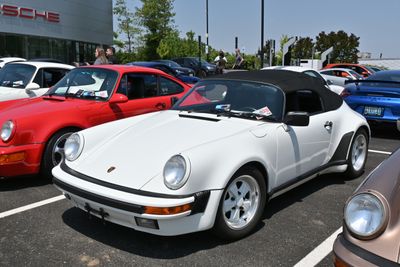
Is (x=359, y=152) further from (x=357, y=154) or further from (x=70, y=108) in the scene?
(x=70, y=108)

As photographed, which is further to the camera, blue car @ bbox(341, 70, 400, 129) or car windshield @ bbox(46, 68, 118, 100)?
blue car @ bbox(341, 70, 400, 129)

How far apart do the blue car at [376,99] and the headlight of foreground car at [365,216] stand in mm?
5581

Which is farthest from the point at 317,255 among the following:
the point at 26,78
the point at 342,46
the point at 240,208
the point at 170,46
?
the point at 342,46

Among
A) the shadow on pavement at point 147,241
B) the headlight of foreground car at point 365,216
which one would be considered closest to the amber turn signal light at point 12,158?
the shadow on pavement at point 147,241

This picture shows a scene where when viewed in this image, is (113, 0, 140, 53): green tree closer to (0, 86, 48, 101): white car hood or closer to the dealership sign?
the dealership sign

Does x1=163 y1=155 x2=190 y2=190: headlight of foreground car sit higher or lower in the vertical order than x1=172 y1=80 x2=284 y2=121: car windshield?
lower

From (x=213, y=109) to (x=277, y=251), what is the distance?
160 cm

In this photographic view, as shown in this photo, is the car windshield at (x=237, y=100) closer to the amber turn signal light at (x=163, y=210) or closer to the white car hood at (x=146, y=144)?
the white car hood at (x=146, y=144)

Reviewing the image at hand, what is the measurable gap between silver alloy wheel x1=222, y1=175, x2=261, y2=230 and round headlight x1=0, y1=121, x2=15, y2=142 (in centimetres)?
266

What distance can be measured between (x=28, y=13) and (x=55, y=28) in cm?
287

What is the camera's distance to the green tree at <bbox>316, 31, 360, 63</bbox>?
53.0m

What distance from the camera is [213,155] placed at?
3254 mm

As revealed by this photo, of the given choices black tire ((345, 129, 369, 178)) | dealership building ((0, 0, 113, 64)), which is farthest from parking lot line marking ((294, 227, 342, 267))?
dealership building ((0, 0, 113, 64))

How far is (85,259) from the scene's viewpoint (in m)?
3.17
